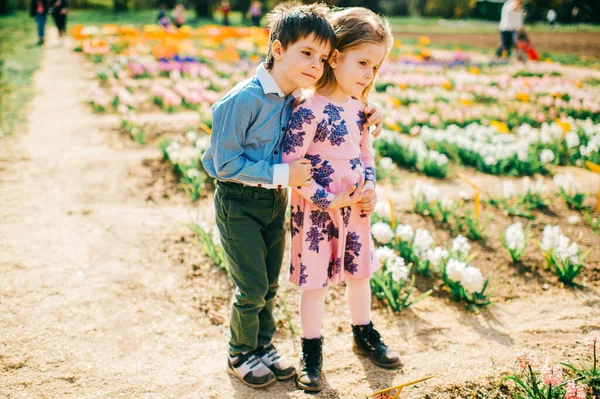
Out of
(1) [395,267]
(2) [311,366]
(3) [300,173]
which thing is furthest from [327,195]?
(1) [395,267]

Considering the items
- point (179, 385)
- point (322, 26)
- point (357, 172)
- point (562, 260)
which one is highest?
point (322, 26)

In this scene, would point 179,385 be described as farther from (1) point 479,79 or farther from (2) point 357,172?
(1) point 479,79

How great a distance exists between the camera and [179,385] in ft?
6.81

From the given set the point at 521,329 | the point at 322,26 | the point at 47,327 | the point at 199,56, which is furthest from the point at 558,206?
the point at 199,56

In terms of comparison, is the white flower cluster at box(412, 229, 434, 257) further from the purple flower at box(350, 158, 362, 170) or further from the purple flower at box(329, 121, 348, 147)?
the purple flower at box(329, 121, 348, 147)

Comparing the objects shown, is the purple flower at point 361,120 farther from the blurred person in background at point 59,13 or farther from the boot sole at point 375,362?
the blurred person in background at point 59,13

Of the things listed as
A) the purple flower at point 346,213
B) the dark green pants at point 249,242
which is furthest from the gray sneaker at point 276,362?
the purple flower at point 346,213

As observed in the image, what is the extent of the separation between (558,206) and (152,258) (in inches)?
120

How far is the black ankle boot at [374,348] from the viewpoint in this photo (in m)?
2.20

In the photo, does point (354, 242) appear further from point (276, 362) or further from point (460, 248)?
point (460, 248)

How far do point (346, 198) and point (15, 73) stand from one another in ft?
27.0

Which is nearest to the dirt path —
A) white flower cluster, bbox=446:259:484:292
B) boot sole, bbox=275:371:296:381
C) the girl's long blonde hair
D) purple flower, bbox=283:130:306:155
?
boot sole, bbox=275:371:296:381

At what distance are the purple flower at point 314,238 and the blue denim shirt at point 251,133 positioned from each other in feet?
0.87

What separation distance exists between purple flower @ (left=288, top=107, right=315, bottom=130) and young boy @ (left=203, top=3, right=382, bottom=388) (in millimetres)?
27
